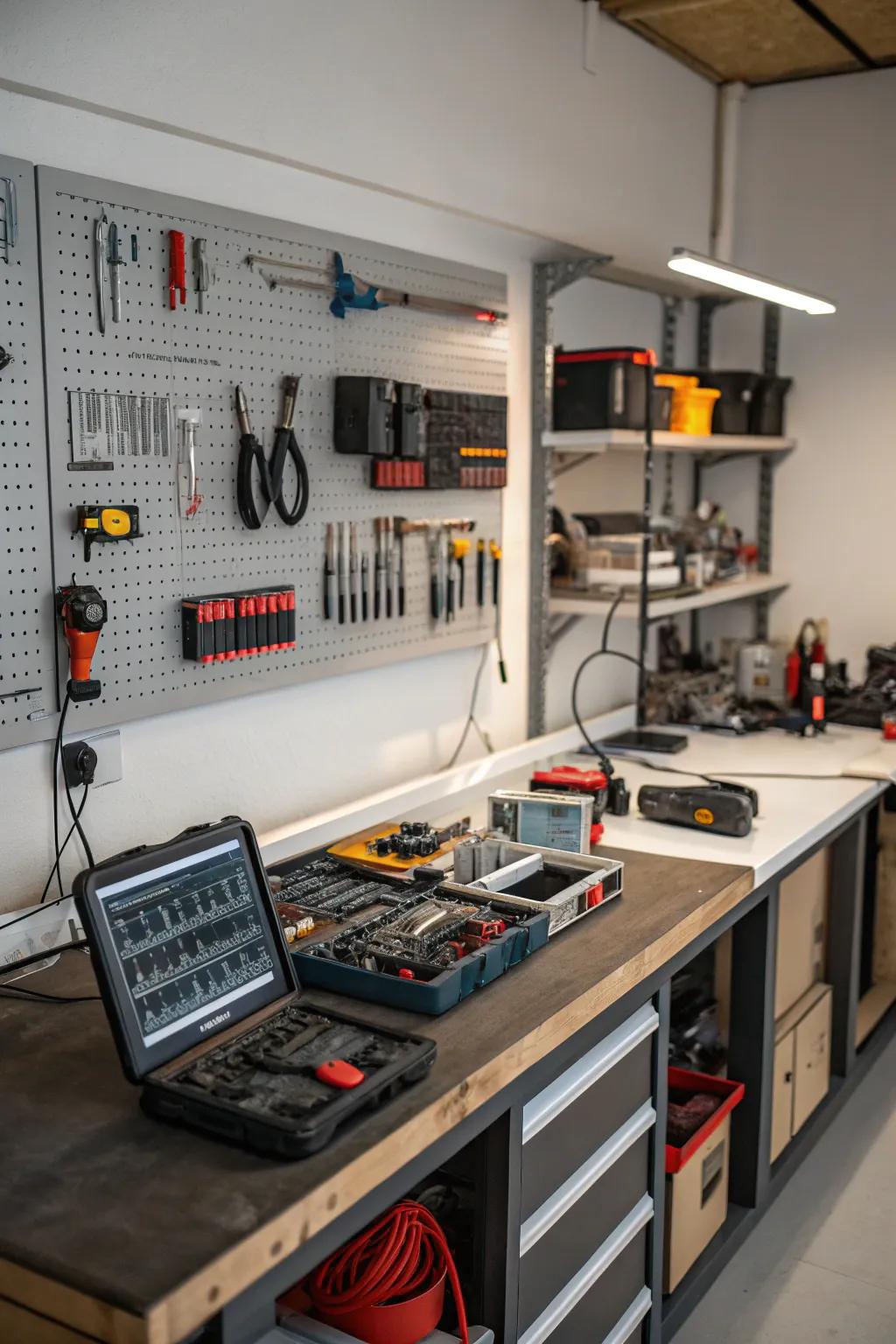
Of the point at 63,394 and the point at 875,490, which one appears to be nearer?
the point at 63,394

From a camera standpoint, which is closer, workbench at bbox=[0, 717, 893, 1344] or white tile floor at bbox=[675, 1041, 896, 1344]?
workbench at bbox=[0, 717, 893, 1344]

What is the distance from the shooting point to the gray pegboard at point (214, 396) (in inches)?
77.4

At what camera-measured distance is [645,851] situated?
247 centimetres

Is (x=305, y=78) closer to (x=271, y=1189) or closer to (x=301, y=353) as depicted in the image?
(x=301, y=353)

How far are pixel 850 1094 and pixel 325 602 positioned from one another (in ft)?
6.45

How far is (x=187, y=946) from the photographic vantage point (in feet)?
5.05

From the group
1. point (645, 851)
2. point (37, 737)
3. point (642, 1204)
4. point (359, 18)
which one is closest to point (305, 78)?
point (359, 18)

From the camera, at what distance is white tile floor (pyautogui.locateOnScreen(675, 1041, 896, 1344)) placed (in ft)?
7.66

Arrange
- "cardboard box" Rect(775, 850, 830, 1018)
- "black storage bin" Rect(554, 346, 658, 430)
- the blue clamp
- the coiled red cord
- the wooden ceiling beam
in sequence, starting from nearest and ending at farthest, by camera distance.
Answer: the coiled red cord, the blue clamp, "cardboard box" Rect(775, 850, 830, 1018), "black storage bin" Rect(554, 346, 658, 430), the wooden ceiling beam

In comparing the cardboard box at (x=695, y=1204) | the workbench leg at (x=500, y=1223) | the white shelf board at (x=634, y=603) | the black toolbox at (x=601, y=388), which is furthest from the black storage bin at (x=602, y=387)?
the workbench leg at (x=500, y=1223)

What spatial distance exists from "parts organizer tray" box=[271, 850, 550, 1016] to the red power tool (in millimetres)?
500

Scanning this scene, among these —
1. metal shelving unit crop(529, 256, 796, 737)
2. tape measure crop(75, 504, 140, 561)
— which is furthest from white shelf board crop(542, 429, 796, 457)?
tape measure crop(75, 504, 140, 561)

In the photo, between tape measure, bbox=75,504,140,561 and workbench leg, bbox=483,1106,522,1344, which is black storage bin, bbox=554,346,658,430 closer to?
tape measure, bbox=75,504,140,561

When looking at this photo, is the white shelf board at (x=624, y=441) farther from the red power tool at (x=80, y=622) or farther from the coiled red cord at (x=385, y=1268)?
the coiled red cord at (x=385, y=1268)
